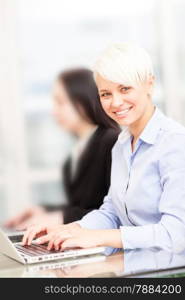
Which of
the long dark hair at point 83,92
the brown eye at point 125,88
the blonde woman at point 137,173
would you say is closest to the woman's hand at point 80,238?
the blonde woman at point 137,173

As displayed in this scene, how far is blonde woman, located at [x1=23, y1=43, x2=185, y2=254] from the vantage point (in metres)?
1.47

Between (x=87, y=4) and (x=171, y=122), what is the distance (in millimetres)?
2784

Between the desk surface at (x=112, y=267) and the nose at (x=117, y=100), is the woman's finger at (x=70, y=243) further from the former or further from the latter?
the nose at (x=117, y=100)

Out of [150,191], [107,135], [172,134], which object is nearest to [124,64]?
[172,134]

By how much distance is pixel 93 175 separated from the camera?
8.36 ft

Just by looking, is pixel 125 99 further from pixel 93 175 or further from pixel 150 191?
pixel 93 175

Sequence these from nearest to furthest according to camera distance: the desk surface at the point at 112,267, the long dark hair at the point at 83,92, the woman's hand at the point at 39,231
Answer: the desk surface at the point at 112,267
the woman's hand at the point at 39,231
the long dark hair at the point at 83,92

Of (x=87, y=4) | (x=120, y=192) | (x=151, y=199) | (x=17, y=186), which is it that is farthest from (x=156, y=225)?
(x=87, y=4)

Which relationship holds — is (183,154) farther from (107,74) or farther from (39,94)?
(39,94)

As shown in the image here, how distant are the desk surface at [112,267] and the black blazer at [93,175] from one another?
3.48ft

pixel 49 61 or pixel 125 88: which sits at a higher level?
pixel 125 88

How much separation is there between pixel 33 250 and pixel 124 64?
1.81 feet

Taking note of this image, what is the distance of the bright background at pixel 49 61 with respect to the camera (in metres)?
4.03

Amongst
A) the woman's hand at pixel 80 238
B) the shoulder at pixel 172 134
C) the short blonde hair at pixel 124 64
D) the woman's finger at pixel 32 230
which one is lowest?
the woman's finger at pixel 32 230
